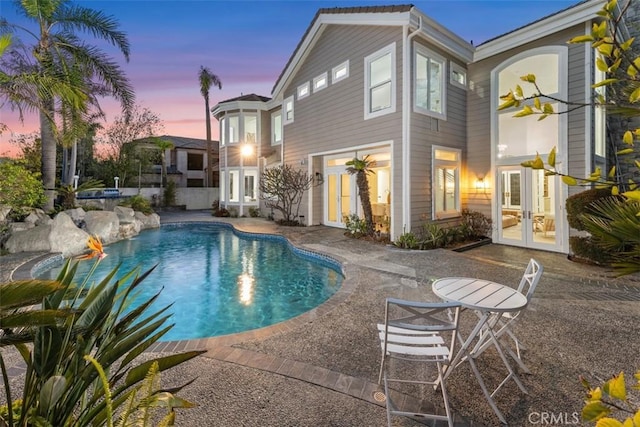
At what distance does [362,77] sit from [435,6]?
362 centimetres

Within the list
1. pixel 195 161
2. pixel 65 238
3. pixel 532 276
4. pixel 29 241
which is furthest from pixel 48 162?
pixel 195 161

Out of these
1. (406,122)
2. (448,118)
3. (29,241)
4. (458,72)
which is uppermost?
(458,72)

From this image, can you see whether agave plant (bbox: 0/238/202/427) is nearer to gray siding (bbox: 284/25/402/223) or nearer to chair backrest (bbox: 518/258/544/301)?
chair backrest (bbox: 518/258/544/301)

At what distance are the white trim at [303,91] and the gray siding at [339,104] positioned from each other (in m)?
0.18

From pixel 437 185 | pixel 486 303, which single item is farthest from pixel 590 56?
pixel 486 303

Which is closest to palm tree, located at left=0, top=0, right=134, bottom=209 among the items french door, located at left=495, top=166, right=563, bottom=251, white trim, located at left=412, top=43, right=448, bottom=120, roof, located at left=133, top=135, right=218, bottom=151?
white trim, located at left=412, top=43, right=448, bottom=120

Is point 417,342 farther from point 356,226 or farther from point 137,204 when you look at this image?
point 137,204

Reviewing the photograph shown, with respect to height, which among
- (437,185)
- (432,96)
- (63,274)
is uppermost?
(432,96)

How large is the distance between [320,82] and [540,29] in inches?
294

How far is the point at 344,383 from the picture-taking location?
3.05 metres

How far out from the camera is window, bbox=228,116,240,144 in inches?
750

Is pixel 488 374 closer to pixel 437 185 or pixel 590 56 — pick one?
pixel 437 185

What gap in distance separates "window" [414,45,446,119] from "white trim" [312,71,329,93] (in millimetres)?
4123

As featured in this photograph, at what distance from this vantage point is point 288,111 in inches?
609
